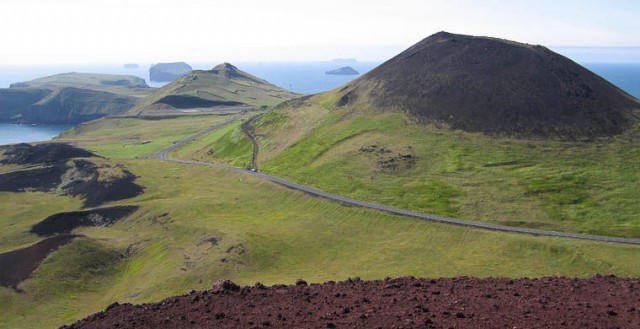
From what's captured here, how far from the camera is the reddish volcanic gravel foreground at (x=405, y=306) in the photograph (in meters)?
31.6

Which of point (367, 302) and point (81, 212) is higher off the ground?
point (367, 302)

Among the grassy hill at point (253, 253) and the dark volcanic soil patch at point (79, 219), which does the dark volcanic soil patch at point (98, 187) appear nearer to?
the dark volcanic soil patch at point (79, 219)

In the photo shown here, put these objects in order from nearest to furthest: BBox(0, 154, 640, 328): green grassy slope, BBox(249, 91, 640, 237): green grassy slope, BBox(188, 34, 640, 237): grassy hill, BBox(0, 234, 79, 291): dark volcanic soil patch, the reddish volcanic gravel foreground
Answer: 1. the reddish volcanic gravel foreground
2. BBox(0, 154, 640, 328): green grassy slope
3. BBox(0, 234, 79, 291): dark volcanic soil patch
4. BBox(249, 91, 640, 237): green grassy slope
5. BBox(188, 34, 640, 237): grassy hill

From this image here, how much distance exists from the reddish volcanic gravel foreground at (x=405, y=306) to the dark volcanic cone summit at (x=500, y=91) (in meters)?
85.7

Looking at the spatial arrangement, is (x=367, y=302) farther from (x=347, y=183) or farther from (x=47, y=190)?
(x=47, y=190)

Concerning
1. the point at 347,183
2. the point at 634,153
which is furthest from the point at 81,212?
the point at 634,153

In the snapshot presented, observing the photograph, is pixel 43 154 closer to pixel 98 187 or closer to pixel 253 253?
pixel 98 187

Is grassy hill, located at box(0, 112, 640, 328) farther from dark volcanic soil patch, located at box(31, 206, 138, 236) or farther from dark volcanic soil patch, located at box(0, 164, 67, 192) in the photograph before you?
dark volcanic soil patch, located at box(0, 164, 67, 192)

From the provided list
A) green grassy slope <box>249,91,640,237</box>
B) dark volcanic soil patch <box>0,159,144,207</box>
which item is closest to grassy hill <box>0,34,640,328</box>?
green grassy slope <box>249,91,640,237</box>

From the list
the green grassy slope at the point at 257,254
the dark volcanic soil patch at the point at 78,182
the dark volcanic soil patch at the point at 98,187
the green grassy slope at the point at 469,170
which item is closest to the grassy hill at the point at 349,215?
the green grassy slope at the point at 257,254

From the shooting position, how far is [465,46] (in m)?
156

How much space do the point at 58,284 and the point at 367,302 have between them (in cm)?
5024

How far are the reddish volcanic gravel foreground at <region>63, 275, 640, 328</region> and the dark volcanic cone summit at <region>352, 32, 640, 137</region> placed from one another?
8572cm

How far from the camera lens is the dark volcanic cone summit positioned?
11981 centimetres
